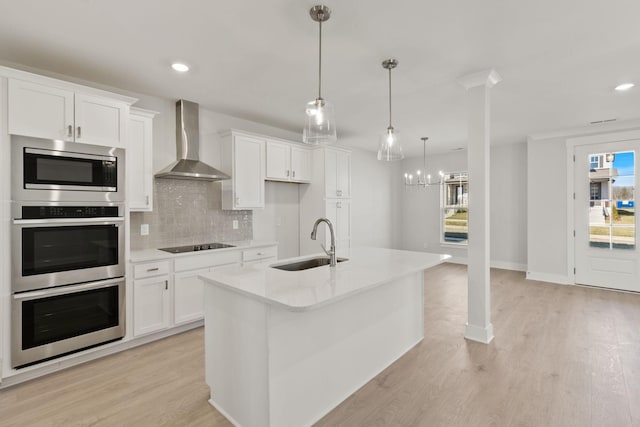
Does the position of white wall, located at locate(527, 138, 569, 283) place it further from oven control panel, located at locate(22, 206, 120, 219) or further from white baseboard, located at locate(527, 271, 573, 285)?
oven control panel, located at locate(22, 206, 120, 219)

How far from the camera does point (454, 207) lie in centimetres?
715

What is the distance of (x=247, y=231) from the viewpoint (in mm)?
4445

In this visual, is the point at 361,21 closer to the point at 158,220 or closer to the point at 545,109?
the point at 158,220

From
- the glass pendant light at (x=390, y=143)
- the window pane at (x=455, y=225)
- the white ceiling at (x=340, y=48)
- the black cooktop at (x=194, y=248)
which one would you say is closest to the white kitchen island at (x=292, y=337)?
the glass pendant light at (x=390, y=143)

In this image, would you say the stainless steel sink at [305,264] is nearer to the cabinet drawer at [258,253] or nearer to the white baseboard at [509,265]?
the cabinet drawer at [258,253]

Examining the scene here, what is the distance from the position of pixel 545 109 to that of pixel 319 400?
4441mm

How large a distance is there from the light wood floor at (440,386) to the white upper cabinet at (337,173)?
2.50 metres

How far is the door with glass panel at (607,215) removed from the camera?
4.68 metres

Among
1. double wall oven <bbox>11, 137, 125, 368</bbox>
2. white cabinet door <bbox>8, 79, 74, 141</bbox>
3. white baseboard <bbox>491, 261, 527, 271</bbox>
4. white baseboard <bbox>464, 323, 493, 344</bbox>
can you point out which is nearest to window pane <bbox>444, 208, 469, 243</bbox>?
white baseboard <bbox>491, 261, 527, 271</bbox>

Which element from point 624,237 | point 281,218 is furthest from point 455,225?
point 281,218

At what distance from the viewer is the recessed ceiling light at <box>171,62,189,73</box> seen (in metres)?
2.73

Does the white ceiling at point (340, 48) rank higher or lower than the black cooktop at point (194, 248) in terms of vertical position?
higher

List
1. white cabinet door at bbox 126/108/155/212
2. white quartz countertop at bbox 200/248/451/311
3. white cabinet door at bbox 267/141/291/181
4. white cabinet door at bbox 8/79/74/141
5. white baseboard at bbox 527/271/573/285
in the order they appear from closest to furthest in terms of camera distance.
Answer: white quartz countertop at bbox 200/248/451/311 → white cabinet door at bbox 8/79/74/141 → white cabinet door at bbox 126/108/155/212 → white cabinet door at bbox 267/141/291/181 → white baseboard at bbox 527/271/573/285

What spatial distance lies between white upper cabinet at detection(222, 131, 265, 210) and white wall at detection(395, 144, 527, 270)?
4671mm
